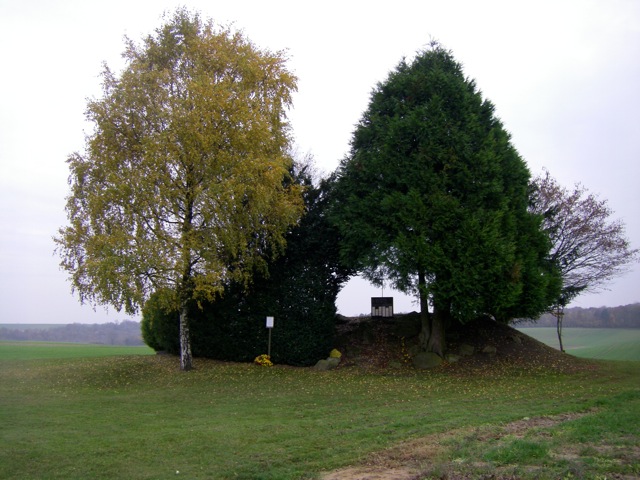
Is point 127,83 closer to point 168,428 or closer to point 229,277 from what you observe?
point 229,277

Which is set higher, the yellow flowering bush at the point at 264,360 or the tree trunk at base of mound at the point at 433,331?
the tree trunk at base of mound at the point at 433,331

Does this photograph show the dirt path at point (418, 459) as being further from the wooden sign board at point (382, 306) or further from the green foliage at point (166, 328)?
the green foliage at point (166, 328)

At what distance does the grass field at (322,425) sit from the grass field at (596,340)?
31.4 ft

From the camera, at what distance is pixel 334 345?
21766 millimetres

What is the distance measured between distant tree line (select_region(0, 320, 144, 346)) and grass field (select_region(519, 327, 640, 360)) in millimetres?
43264

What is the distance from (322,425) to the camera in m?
10.4

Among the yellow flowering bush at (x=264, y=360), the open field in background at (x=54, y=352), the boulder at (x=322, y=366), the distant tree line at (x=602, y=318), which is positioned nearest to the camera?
the boulder at (x=322, y=366)

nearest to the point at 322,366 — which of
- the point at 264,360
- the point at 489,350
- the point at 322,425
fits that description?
the point at 264,360

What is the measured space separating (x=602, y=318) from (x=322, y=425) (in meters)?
29.7

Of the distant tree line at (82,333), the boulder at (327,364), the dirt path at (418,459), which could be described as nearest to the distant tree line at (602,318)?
the boulder at (327,364)

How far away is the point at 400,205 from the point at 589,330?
2279 centimetres

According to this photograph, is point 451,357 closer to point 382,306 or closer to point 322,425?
point 382,306

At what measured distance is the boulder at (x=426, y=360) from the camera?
1953 centimetres

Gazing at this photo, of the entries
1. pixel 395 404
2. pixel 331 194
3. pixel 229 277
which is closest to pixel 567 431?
pixel 395 404
